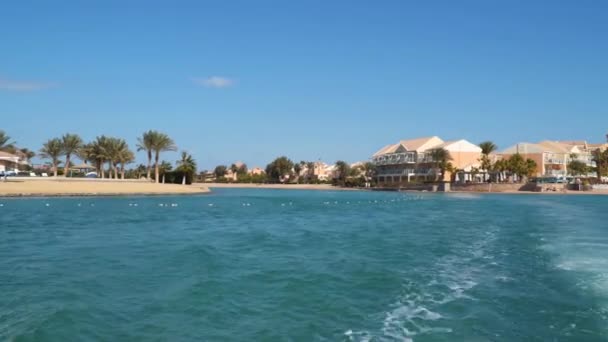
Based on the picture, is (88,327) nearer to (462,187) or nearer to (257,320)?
(257,320)

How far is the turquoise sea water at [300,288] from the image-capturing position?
9.46 metres

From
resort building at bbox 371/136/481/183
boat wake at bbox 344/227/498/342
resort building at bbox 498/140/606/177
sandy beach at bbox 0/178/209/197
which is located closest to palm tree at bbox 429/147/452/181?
resort building at bbox 371/136/481/183

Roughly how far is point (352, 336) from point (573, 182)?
11924cm

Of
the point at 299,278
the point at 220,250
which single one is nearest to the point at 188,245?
the point at 220,250

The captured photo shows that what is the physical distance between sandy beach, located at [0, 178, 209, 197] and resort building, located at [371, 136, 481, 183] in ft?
245

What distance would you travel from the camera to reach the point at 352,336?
30.0 feet

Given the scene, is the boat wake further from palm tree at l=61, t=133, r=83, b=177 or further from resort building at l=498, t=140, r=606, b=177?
resort building at l=498, t=140, r=606, b=177

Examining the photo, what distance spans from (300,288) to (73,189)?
63.4 meters

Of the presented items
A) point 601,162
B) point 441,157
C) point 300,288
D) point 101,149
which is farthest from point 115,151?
point 601,162

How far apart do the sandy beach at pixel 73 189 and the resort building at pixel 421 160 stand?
245ft

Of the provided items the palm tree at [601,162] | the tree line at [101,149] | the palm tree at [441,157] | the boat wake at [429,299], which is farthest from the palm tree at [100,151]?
the palm tree at [601,162]

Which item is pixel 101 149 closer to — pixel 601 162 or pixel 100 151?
pixel 100 151

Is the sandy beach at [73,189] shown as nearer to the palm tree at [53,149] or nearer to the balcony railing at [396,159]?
the palm tree at [53,149]

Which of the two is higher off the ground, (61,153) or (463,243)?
(61,153)
